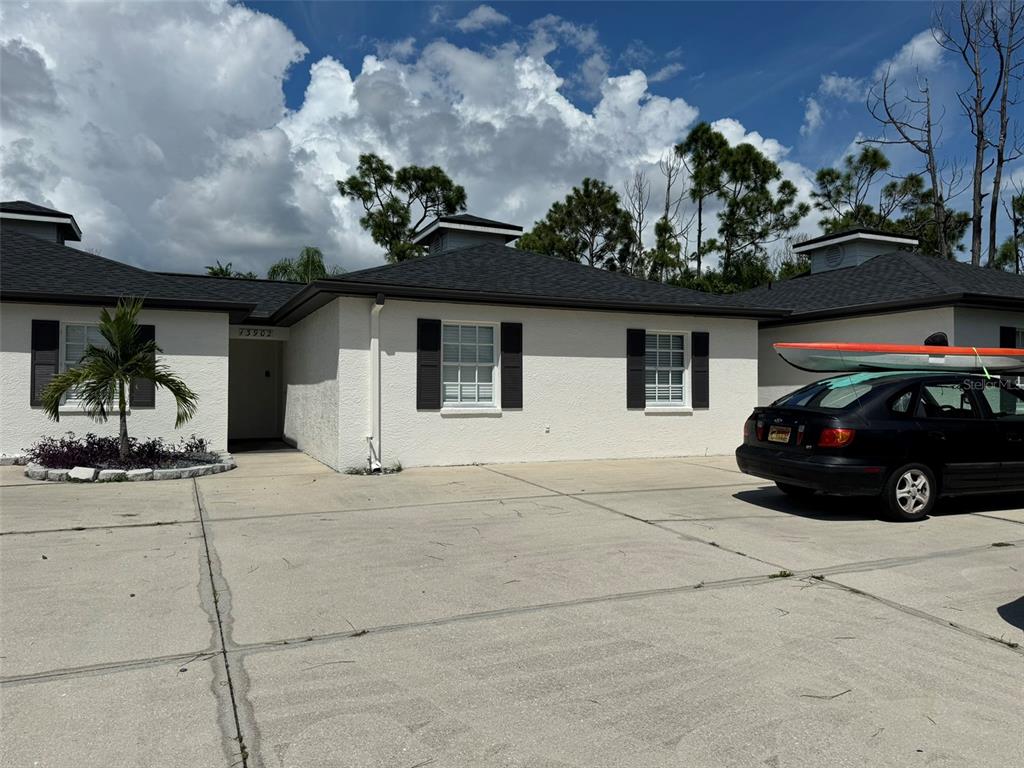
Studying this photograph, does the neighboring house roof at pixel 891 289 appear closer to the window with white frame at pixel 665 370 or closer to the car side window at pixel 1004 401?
the window with white frame at pixel 665 370

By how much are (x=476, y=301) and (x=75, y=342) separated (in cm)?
733

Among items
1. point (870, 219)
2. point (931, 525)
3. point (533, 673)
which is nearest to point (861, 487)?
point (931, 525)

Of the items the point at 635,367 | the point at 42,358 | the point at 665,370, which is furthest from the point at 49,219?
the point at 665,370

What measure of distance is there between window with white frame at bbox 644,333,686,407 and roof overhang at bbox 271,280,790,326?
63cm

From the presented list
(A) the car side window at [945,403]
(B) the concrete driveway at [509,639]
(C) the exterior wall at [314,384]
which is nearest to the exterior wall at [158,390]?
(C) the exterior wall at [314,384]

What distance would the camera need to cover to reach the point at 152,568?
5.70 m

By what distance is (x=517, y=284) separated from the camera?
12.7 meters

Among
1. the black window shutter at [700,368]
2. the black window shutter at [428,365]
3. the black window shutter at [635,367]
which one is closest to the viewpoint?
the black window shutter at [428,365]

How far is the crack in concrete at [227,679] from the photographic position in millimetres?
2947

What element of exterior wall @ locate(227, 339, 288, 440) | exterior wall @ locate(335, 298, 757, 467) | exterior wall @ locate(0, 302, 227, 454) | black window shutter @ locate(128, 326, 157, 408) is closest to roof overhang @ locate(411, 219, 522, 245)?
exterior wall @ locate(227, 339, 288, 440)

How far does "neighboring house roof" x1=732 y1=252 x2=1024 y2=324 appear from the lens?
42.9 ft

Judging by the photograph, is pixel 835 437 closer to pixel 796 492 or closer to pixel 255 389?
pixel 796 492

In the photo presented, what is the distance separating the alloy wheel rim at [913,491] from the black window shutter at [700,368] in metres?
6.35

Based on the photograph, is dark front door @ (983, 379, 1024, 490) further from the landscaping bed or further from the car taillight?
the landscaping bed
